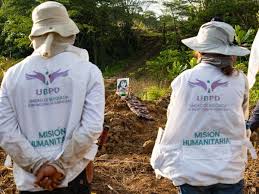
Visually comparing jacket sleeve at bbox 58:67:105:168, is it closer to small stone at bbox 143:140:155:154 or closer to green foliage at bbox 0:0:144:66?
small stone at bbox 143:140:155:154

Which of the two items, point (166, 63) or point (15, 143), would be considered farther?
point (166, 63)

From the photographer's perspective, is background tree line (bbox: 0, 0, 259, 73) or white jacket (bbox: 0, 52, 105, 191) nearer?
white jacket (bbox: 0, 52, 105, 191)

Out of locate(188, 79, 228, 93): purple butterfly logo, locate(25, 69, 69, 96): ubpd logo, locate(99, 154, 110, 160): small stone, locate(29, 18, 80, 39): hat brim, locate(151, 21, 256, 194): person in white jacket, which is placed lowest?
locate(99, 154, 110, 160): small stone

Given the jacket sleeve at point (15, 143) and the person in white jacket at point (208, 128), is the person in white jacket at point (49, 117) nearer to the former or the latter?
the jacket sleeve at point (15, 143)

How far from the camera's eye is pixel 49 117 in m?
2.37

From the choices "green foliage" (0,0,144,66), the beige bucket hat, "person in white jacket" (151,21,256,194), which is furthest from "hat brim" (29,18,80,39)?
"green foliage" (0,0,144,66)

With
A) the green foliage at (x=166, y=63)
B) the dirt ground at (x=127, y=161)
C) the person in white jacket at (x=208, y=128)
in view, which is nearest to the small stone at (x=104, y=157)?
the dirt ground at (x=127, y=161)

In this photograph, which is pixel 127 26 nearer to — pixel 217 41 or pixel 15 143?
pixel 217 41

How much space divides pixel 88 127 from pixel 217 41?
788 millimetres

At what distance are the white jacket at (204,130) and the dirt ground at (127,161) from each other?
6.27ft

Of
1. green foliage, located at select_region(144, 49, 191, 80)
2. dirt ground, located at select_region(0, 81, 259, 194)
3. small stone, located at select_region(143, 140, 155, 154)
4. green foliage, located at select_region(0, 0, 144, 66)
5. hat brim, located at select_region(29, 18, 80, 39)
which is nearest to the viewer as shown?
hat brim, located at select_region(29, 18, 80, 39)

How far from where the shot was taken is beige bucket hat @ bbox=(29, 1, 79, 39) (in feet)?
8.05

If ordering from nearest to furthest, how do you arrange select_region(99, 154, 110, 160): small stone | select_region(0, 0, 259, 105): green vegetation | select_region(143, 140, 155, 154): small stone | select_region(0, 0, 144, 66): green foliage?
select_region(99, 154, 110, 160): small stone → select_region(143, 140, 155, 154): small stone → select_region(0, 0, 259, 105): green vegetation → select_region(0, 0, 144, 66): green foliage

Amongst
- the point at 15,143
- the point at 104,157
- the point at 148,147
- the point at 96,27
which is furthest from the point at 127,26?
the point at 15,143
